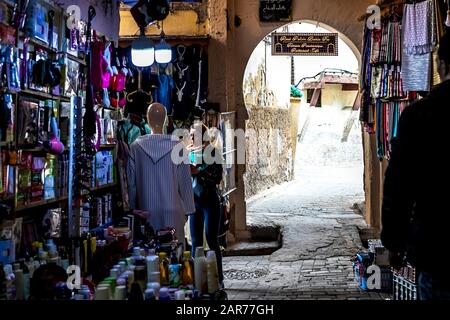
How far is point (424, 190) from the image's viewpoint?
2.51m

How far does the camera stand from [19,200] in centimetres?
408

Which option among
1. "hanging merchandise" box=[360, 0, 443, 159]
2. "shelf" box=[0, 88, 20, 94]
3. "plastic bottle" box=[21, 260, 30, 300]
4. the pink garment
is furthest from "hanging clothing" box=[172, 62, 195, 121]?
"plastic bottle" box=[21, 260, 30, 300]

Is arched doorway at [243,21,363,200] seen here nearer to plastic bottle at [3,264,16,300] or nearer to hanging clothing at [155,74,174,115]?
hanging clothing at [155,74,174,115]

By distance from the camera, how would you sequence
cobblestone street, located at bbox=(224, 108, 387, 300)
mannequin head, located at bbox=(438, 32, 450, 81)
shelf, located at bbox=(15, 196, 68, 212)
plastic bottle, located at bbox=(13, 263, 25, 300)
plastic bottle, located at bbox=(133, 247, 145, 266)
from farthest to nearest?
cobblestone street, located at bbox=(224, 108, 387, 300)
shelf, located at bbox=(15, 196, 68, 212)
plastic bottle, located at bbox=(133, 247, 145, 266)
plastic bottle, located at bbox=(13, 263, 25, 300)
mannequin head, located at bbox=(438, 32, 450, 81)

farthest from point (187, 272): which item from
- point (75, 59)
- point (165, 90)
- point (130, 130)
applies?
point (165, 90)

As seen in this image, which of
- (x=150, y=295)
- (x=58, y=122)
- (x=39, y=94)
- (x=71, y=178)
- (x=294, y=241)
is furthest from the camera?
(x=294, y=241)

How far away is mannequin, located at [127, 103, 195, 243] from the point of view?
5.56 metres

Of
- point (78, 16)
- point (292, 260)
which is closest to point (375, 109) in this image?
point (292, 260)

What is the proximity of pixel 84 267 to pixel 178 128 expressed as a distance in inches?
180

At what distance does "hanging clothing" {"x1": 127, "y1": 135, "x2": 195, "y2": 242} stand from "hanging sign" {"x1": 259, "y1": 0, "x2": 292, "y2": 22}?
4.69 metres

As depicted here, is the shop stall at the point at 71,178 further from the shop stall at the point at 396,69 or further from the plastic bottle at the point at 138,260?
the shop stall at the point at 396,69

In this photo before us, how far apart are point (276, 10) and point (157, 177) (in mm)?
5011

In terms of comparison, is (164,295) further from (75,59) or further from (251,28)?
(251,28)

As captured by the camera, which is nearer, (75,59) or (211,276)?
(211,276)
